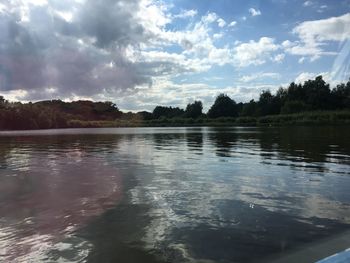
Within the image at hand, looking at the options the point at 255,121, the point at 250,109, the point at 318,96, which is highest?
the point at 318,96

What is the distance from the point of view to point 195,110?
179 meters

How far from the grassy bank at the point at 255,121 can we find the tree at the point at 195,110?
11.3 m

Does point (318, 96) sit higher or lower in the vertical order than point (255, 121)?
higher

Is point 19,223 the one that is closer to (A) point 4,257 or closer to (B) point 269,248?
(A) point 4,257

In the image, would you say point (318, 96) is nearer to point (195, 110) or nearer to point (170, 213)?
point (195, 110)

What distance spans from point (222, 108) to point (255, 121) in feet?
137

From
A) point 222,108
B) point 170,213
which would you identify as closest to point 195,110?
point 222,108

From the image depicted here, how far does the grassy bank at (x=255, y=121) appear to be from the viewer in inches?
4033

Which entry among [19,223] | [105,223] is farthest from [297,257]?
[19,223]

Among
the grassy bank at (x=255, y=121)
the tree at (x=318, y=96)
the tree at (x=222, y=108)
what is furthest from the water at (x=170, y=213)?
the tree at (x=222, y=108)

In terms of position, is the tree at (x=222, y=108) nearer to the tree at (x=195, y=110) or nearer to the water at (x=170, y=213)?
the tree at (x=195, y=110)

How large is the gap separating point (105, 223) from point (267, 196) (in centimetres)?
466

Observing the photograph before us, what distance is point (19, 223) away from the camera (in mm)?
8625

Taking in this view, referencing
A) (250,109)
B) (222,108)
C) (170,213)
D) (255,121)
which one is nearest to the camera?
(170,213)
